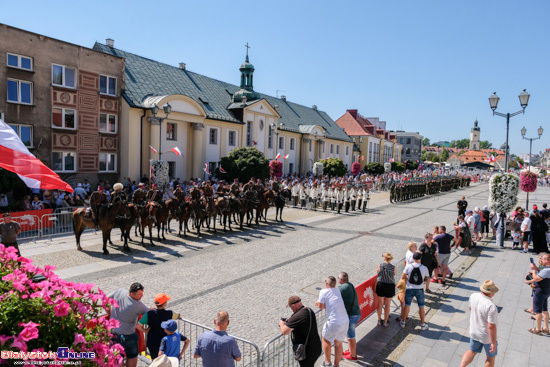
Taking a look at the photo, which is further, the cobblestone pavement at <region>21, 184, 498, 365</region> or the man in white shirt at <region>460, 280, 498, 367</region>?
the cobblestone pavement at <region>21, 184, 498, 365</region>

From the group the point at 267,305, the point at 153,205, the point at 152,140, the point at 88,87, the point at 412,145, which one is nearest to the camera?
the point at 267,305

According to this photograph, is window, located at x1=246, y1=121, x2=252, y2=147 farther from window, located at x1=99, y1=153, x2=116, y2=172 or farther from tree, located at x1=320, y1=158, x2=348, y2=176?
window, located at x1=99, y1=153, x2=116, y2=172

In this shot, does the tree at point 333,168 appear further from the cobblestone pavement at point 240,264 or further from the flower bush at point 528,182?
the flower bush at point 528,182

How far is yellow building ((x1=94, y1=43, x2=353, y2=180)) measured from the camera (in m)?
27.4

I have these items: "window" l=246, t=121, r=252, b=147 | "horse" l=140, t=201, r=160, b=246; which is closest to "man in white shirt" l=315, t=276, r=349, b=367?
"horse" l=140, t=201, r=160, b=246

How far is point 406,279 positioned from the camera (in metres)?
8.12

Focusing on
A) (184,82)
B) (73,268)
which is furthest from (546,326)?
(184,82)

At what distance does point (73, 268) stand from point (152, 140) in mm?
18142

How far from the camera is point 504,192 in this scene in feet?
53.2

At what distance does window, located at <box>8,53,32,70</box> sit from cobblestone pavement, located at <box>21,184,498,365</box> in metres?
11.9

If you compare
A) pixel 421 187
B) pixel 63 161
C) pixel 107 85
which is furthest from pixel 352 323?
pixel 421 187

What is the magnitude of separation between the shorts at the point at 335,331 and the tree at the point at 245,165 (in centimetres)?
2467

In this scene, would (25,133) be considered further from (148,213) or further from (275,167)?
(275,167)

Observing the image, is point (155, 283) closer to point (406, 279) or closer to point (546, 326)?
point (406, 279)
